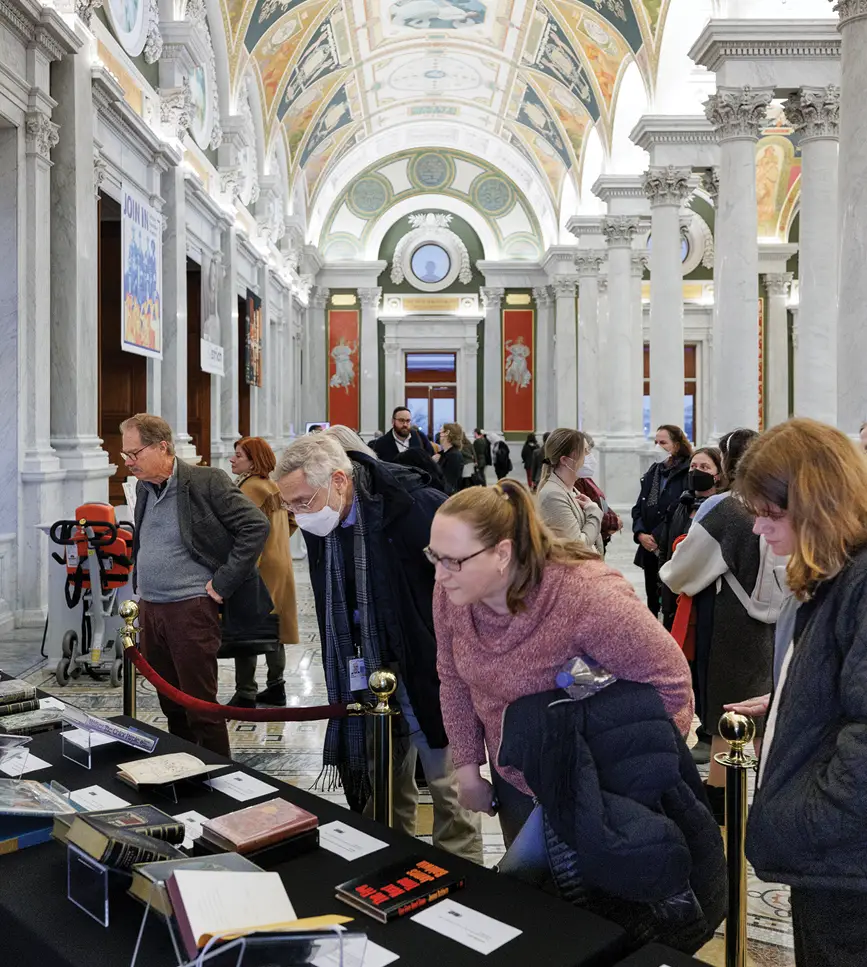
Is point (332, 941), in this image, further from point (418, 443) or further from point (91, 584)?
point (418, 443)

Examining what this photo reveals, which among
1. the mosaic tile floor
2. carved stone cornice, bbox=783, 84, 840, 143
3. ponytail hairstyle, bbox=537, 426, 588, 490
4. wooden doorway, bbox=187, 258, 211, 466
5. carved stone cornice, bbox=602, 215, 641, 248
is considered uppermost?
carved stone cornice, bbox=602, 215, 641, 248

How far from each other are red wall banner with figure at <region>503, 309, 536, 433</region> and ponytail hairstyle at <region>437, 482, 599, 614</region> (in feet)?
83.7

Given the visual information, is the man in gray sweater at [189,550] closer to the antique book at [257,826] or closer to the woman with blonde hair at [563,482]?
the woman with blonde hair at [563,482]

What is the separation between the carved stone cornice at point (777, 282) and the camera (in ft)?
76.6

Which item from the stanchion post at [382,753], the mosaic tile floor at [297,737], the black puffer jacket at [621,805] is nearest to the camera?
the black puffer jacket at [621,805]

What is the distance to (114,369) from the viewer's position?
1152 centimetres

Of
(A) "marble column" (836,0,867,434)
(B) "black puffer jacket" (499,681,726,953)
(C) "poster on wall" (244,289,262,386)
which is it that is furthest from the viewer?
(C) "poster on wall" (244,289,262,386)

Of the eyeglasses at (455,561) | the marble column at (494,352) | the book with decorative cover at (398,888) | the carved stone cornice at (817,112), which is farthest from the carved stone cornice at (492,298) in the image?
the book with decorative cover at (398,888)

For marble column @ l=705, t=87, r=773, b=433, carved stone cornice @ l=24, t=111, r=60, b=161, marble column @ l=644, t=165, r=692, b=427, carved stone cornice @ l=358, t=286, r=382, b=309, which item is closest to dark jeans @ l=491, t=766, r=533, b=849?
carved stone cornice @ l=24, t=111, r=60, b=161

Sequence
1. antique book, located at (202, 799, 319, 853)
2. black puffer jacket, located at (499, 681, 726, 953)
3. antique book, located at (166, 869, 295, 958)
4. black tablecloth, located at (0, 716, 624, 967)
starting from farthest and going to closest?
1. antique book, located at (202, 799, 319, 853)
2. black puffer jacket, located at (499, 681, 726, 953)
3. black tablecloth, located at (0, 716, 624, 967)
4. antique book, located at (166, 869, 295, 958)

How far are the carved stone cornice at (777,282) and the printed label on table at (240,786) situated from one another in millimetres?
23329

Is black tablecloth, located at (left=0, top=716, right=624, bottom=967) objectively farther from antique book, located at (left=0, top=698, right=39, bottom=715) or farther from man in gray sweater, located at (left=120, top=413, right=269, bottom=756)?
man in gray sweater, located at (left=120, top=413, right=269, bottom=756)

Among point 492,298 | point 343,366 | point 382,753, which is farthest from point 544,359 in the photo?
point 382,753

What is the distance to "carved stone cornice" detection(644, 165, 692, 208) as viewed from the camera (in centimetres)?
1292
